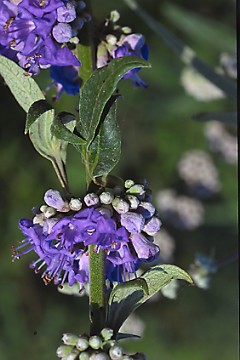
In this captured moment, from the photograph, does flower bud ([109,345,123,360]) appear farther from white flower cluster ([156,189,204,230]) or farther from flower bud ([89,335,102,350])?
white flower cluster ([156,189,204,230])

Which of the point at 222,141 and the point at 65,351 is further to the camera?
the point at 222,141

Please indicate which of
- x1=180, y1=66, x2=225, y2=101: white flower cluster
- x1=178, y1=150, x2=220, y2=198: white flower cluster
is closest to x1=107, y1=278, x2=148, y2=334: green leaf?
x1=180, y1=66, x2=225, y2=101: white flower cluster

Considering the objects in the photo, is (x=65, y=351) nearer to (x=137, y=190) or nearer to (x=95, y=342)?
(x=95, y=342)

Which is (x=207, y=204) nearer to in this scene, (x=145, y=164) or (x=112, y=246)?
(x=145, y=164)

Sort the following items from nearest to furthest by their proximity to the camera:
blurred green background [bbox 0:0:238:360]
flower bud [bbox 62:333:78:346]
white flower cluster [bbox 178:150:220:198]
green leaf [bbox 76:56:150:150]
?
green leaf [bbox 76:56:150:150] → flower bud [bbox 62:333:78:346] → blurred green background [bbox 0:0:238:360] → white flower cluster [bbox 178:150:220:198]

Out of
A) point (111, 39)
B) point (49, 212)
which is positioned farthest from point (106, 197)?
point (111, 39)

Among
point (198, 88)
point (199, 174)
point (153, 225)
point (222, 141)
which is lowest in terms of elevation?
point (199, 174)

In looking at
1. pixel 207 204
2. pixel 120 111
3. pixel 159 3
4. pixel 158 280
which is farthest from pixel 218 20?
pixel 158 280
